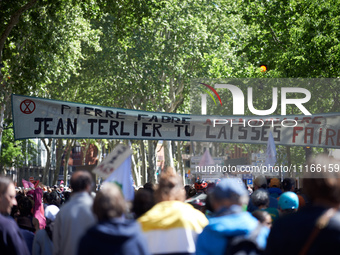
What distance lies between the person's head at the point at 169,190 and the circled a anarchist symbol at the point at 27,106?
309 inches

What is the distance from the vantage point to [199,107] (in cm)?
1334

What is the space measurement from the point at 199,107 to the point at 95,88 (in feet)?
95.0

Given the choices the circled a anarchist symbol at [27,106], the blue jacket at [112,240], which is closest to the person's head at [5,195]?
the blue jacket at [112,240]

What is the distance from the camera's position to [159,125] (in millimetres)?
13375

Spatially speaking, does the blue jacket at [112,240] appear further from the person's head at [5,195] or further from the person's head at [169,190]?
the person's head at [5,195]

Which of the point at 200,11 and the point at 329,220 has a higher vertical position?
the point at 200,11

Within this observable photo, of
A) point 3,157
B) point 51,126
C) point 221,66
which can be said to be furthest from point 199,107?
point 3,157

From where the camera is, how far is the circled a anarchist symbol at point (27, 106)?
12.7 metres

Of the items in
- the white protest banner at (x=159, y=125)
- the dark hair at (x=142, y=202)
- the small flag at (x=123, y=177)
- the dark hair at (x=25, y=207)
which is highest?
the white protest banner at (x=159, y=125)

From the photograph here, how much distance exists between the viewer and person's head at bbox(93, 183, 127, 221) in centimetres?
420

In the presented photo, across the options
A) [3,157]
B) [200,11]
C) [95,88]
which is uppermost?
[200,11]

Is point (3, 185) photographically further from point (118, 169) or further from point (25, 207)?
point (25, 207)

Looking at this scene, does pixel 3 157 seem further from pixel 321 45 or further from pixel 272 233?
pixel 272 233

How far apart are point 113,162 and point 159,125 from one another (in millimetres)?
6693
